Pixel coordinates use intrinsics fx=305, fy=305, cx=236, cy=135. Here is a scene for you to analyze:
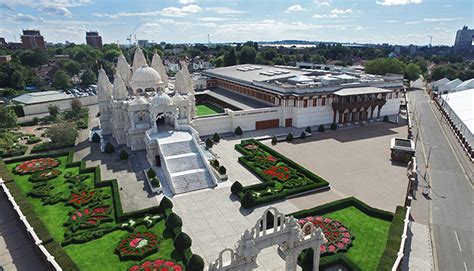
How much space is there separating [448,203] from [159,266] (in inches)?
1207

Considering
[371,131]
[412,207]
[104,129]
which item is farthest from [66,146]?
[371,131]

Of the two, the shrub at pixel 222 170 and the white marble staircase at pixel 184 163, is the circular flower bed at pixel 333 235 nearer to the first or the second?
the shrub at pixel 222 170

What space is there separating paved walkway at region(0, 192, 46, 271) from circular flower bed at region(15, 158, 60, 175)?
371 inches

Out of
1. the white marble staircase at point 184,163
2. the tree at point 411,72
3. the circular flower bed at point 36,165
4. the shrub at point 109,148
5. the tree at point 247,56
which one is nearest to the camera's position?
the white marble staircase at point 184,163

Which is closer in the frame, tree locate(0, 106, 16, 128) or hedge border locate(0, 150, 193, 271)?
hedge border locate(0, 150, 193, 271)

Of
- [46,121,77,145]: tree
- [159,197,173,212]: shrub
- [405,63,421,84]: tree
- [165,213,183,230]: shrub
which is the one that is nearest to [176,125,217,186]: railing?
[159,197,173,212]: shrub

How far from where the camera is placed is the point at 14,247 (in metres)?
27.1

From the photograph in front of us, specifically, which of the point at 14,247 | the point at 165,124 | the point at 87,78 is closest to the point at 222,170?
the point at 165,124

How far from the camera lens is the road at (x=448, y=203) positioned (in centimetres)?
2534

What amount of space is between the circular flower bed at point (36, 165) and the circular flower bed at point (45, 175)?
141 cm

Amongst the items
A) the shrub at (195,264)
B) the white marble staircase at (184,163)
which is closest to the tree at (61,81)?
the white marble staircase at (184,163)

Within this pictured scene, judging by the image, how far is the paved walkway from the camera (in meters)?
24.7

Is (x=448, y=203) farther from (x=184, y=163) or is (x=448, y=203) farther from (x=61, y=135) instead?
(x=61, y=135)

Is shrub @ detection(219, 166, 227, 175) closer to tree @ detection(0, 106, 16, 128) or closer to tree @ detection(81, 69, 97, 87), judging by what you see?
tree @ detection(0, 106, 16, 128)
